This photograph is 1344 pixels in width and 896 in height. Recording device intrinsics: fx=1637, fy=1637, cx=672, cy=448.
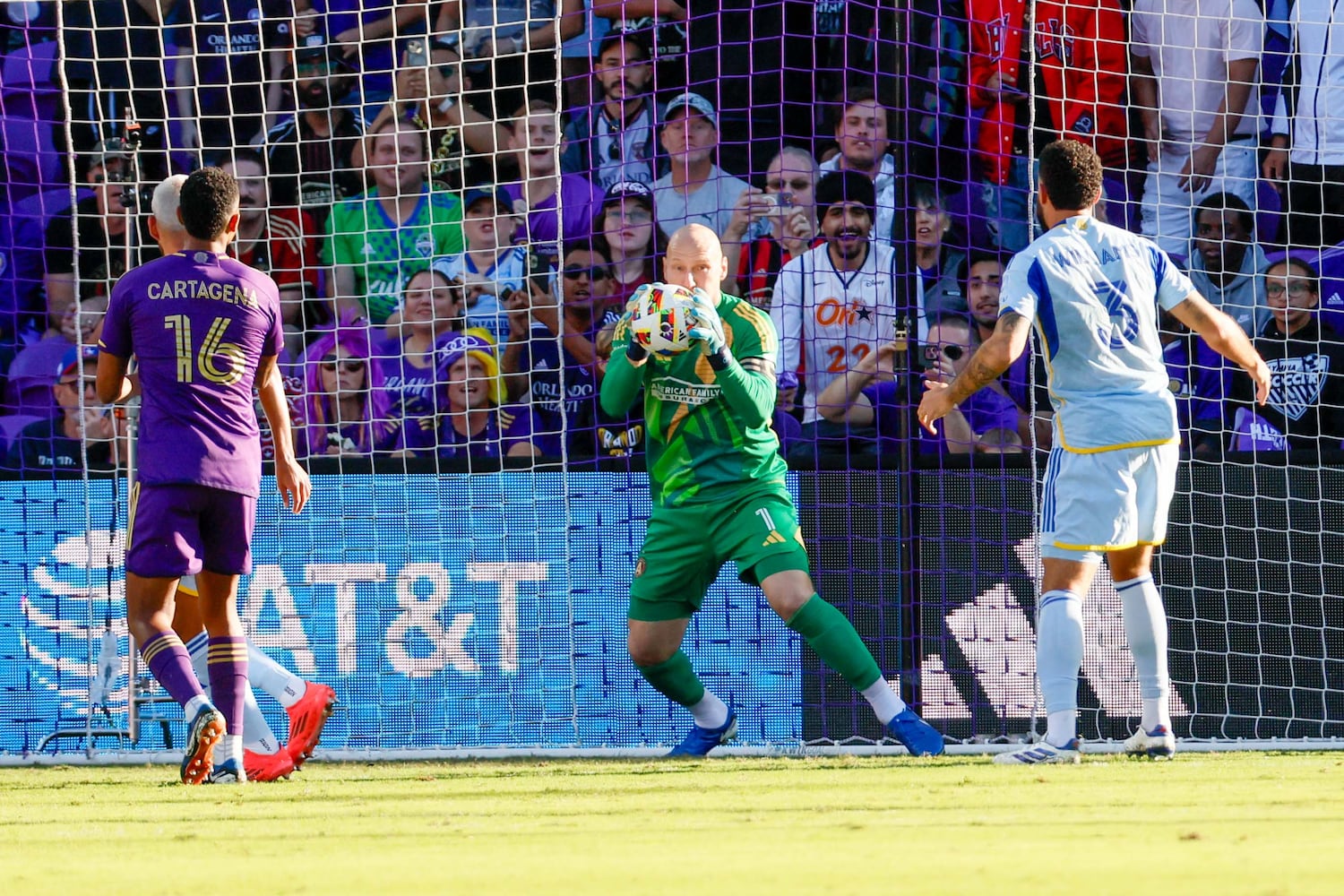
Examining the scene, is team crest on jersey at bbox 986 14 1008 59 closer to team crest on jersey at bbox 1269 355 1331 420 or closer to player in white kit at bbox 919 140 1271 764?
team crest on jersey at bbox 1269 355 1331 420

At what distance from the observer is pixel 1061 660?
208 inches

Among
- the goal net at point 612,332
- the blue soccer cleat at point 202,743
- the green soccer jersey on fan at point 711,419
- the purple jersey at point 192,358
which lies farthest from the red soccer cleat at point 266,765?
the green soccer jersey on fan at point 711,419

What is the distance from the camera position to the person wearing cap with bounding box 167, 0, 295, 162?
29.7ft

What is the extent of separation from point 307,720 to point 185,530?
0.93 meters

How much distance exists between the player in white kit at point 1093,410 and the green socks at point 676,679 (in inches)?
50.5

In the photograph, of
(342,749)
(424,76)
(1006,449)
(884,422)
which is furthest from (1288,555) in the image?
(424,76)

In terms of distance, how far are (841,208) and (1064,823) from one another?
4820 millimetres

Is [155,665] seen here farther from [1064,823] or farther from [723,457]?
[1064,823]

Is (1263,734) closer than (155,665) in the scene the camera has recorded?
No

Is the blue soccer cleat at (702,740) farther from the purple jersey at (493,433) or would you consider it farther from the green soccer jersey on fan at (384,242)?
the green soccer jersey on fan at (384,242)

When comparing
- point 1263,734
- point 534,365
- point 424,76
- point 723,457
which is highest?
point 424,76

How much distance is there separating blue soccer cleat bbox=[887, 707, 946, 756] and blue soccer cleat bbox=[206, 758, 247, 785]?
7.16ft

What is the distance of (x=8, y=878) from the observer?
326cm

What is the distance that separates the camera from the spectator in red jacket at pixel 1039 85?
8344 millimetres
